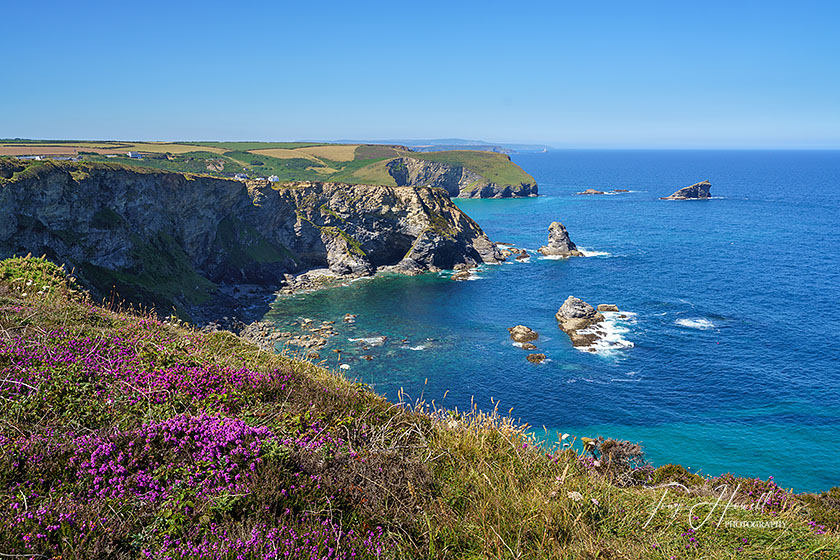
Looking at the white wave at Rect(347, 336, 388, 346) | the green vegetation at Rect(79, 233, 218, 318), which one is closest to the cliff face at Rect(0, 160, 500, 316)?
the green vegetation at Rect(79, 233, 218, 318)

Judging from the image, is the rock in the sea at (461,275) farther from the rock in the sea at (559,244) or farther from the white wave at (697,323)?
the white wave at (697,323)

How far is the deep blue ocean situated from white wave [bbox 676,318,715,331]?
0.18 m

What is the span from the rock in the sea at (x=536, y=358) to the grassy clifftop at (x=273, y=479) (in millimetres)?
51048

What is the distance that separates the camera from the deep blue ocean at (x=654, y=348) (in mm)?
44594

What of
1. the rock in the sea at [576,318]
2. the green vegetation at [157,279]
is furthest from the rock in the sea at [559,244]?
the green vegetation at [157,279]

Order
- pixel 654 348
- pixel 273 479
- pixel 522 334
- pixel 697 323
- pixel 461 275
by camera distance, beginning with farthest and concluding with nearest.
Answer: pixel 461 275 → pixel 697 323 → pixel 522 334 → pixel 654 348 → pixel 273 479

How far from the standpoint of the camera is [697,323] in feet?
226

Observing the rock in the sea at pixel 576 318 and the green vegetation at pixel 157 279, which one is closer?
the green vegetation at pixel 157 279

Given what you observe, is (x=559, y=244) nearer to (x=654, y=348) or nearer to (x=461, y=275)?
(x=461, y=275)

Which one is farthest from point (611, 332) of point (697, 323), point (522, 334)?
point (697, 323)

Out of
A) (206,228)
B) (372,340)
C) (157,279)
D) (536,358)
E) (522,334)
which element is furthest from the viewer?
(206,228)

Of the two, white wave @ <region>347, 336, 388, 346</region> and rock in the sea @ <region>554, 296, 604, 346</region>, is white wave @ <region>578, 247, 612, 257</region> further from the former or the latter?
white wave @ <region>347, 336, 388, 346</region>

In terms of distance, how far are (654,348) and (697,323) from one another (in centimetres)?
1240

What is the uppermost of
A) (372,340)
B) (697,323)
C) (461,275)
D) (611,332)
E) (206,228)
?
(206,228)
